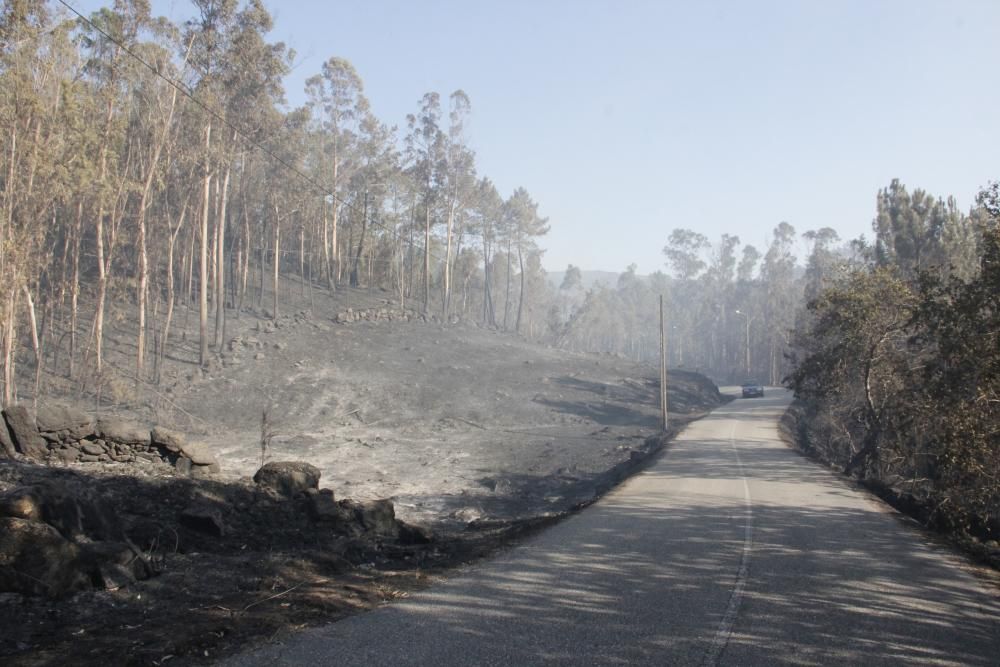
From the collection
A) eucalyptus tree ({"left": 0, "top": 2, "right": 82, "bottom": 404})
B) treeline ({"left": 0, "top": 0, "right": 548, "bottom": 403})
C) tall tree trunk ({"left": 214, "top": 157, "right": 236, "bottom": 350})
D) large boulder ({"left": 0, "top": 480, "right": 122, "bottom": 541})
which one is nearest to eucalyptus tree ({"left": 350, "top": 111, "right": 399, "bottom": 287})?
treeline ({"left": 0, "top": 0, "right": 548, "bottom": 403})

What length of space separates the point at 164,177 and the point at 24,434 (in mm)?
32164

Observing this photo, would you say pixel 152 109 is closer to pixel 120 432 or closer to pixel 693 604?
pixel 120 432

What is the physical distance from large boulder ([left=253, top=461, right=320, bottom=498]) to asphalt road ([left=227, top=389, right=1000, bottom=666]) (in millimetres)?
4673

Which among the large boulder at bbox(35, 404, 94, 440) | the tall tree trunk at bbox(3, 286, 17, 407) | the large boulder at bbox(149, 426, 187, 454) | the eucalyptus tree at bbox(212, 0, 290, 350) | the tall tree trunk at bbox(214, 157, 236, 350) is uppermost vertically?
the eucalyptus tree at bbox(212, 0, 290, 350)

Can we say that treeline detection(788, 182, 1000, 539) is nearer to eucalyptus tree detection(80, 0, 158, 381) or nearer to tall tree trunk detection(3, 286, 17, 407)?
tall tree trunk detection(3, 286, 17, 407)

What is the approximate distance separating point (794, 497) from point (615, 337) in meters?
125

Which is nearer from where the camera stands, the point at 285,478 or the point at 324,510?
the point at 324,510

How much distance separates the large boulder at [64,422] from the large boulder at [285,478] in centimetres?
358

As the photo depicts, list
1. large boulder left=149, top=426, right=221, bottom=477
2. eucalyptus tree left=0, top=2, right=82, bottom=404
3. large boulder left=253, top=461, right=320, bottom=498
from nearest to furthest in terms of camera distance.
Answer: large boulder left=253, top=461, right=320, bottom=498
large boulder left=149, top=426, right=221, bottom=477
eucalyptus tree left=0, top=2, right=82, bottom=404

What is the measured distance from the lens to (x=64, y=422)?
1312 cm

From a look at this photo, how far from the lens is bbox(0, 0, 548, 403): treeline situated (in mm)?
23891

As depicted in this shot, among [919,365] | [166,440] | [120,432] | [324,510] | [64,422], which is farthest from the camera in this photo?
[919,365]

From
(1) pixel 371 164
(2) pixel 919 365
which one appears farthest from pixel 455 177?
(2) pixel 919 365

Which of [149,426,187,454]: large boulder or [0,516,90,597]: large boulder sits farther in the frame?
[149,426,187,454]: large boulder
